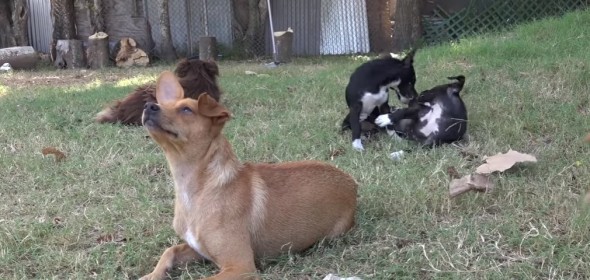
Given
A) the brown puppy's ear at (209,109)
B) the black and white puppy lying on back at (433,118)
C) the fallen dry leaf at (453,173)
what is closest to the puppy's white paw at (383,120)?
the black and white puppy lying on back at (433,118)

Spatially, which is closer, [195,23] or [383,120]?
[383,120]

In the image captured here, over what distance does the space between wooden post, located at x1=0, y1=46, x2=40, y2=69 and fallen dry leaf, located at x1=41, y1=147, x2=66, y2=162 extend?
784 cm

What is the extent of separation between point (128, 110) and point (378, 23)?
29.7 ft

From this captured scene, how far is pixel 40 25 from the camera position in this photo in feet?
49.1

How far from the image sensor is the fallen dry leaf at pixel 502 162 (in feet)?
14.7

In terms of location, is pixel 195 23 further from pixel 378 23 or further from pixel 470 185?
pixel 470 185

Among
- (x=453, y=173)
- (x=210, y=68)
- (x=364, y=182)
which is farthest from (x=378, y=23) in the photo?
(x=364, y=182)

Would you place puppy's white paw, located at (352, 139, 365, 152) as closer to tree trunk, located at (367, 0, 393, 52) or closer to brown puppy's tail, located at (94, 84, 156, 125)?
brown puppy's tail, located at (94, 84, 156, 125)

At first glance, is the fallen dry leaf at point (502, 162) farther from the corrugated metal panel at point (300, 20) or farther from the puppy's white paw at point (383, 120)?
the corrugated metal panel at point (300, 20)

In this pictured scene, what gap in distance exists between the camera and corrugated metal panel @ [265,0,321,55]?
15.2m

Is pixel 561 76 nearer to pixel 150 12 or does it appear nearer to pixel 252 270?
pixel 252 270

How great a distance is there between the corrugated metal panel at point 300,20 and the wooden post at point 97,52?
12.8 ft

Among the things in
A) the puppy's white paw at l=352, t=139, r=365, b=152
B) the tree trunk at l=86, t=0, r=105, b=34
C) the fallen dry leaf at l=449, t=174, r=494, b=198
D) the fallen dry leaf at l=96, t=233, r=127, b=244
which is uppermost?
the tree trunk at l=86, t=0, r=105, b=34

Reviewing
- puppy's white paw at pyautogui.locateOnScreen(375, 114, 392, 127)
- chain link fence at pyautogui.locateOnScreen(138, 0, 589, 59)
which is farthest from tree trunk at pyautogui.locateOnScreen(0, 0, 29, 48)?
puppy's white paw at pyautogui.locateOnScreen(375, 114, 392, 127)
